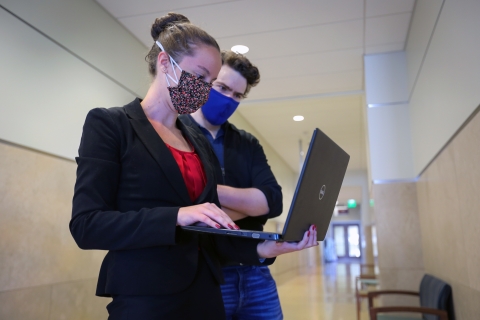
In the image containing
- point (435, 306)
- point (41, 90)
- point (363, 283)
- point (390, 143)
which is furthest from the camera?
point (363, 283)

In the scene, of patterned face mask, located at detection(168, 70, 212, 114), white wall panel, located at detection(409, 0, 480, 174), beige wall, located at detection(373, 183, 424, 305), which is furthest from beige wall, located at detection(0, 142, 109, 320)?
beige wall, located at detection(373, 183, 424, 305)

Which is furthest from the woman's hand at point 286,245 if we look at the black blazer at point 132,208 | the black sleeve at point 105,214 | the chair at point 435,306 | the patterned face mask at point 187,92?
the chair at point 435,306

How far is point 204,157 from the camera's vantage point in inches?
50.1

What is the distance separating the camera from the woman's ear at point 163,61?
1261mm

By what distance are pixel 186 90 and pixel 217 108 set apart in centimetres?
56

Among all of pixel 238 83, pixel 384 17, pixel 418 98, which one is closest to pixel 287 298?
pixel 418 98

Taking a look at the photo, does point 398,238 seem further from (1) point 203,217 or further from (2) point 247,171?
(1) point 203,217

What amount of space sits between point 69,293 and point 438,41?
3310mm

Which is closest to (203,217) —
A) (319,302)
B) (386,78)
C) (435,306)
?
(435,306)

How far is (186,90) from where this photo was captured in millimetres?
1252

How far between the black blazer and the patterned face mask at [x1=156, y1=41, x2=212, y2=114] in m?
0.14

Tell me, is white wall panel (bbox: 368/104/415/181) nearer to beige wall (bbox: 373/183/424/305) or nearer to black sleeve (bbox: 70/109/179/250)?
beige wall (bbox: 373/183/424/305)

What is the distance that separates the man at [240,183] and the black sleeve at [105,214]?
1.56 feet

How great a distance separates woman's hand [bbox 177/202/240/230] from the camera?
0.95 metres
